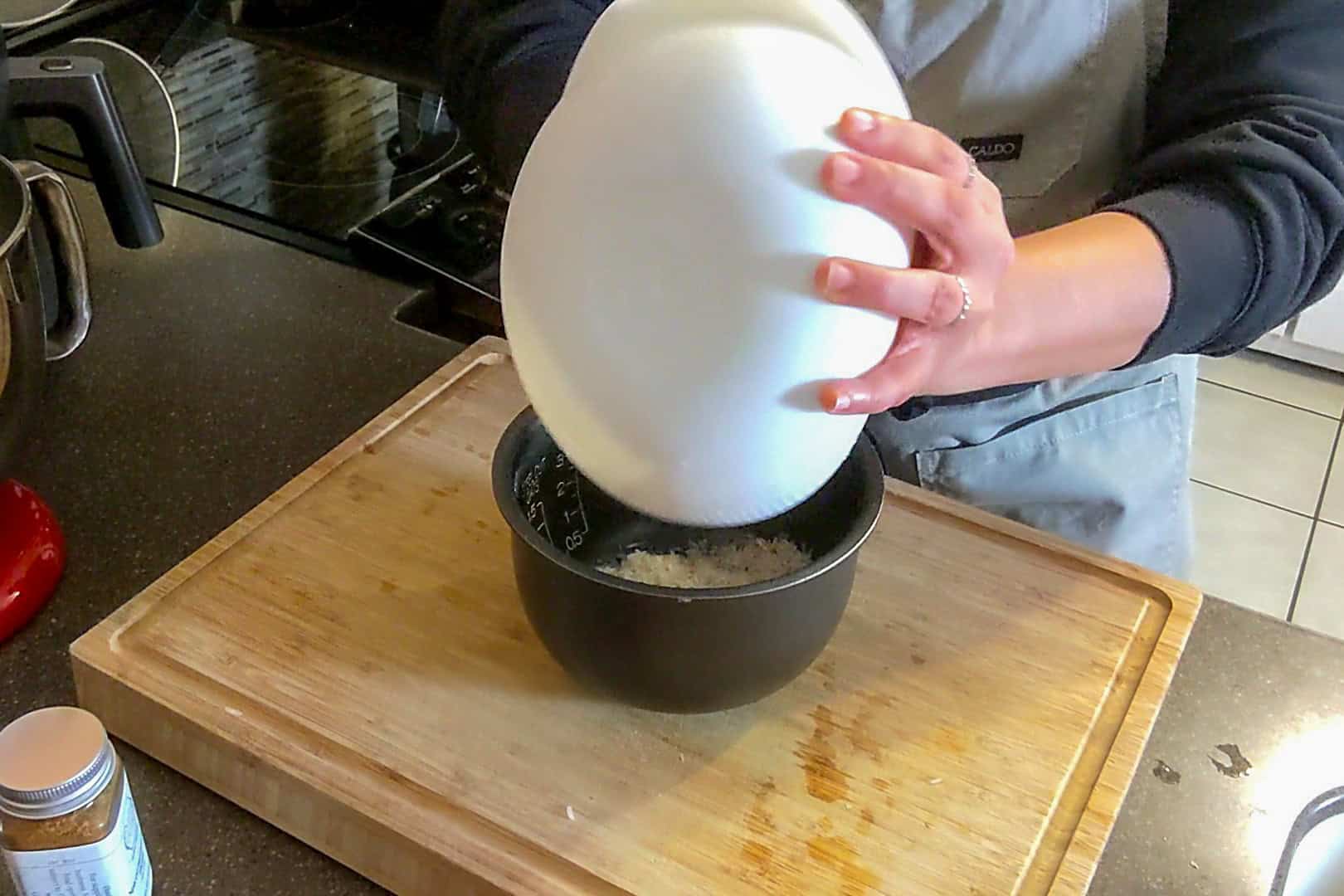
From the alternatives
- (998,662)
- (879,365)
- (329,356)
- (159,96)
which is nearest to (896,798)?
(998,662)

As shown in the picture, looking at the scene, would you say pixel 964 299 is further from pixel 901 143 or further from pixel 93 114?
pixel 93 114

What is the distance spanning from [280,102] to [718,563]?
71cm

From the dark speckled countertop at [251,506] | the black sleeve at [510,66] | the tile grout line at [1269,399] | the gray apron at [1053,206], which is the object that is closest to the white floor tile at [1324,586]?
the tile grout line at [1269,399]

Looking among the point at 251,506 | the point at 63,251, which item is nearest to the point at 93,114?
the point at 63,251

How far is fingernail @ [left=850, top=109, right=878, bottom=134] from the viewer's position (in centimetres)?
44

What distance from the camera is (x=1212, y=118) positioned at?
660mm

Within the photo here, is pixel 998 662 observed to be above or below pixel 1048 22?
below

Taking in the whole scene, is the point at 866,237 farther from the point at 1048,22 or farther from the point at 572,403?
the point at 1048,22

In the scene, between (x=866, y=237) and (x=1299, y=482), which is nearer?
(x=866, y=237)

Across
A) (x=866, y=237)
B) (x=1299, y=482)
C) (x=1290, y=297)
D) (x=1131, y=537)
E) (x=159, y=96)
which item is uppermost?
(x=866, y=237)

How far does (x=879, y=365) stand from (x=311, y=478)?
1.26ft

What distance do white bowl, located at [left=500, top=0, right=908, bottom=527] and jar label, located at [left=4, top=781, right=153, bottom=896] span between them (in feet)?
0.82

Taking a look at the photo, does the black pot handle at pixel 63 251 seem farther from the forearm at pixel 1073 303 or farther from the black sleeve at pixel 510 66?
the forearm at pixel 1073 303

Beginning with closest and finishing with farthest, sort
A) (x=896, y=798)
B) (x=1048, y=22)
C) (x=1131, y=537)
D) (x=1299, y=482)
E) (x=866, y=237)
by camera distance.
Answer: (x=866, y=237), (x=896, y=798), (x=1048, y=22), (x=1131, y=537), (x=1299, y=482)
